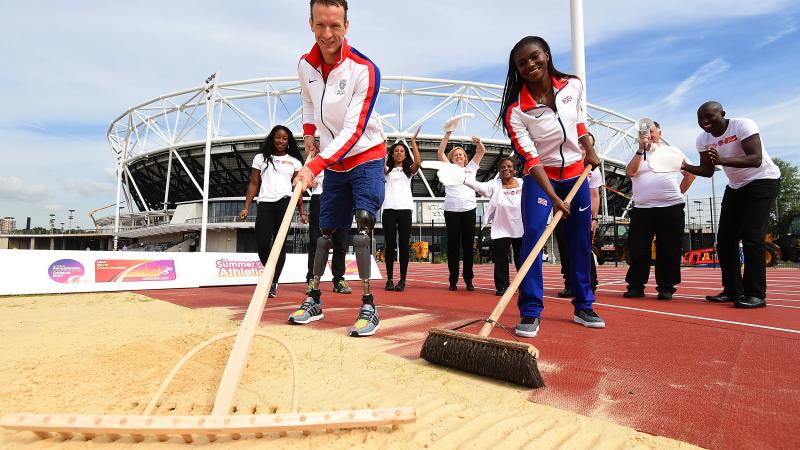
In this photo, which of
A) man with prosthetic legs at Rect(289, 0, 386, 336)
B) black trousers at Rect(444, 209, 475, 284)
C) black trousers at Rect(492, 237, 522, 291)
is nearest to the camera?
man with prosthetic legs at Rect(289, 0, 386, 336)

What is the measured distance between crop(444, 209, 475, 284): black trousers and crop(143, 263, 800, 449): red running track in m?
1.75

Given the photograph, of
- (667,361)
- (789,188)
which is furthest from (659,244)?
(789,188)

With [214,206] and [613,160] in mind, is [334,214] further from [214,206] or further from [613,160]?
[613,160]

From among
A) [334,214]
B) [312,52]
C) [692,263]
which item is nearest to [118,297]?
[334,214]

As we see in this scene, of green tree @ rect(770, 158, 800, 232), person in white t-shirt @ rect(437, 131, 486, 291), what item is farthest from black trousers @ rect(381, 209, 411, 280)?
green tree @ rect(770, 158, 800, 232)

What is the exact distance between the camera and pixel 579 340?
269cm

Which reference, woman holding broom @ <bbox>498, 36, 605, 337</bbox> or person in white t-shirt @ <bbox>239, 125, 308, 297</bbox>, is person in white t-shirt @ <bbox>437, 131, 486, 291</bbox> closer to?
person in white t-shirt @ <bbox>239, 125, 308, 297</bbox>

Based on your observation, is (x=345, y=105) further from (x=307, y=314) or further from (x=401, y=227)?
(x=401, y=227)

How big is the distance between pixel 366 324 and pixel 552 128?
6.51 ft

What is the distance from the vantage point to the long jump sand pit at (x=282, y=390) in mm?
1316

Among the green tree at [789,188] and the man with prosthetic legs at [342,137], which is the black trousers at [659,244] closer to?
the man with prosthetic legs at [342,137]

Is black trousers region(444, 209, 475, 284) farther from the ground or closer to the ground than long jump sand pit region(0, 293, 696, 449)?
farther from the ground

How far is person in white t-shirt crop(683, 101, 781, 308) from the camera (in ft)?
13.8

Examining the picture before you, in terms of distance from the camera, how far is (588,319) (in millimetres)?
3166
